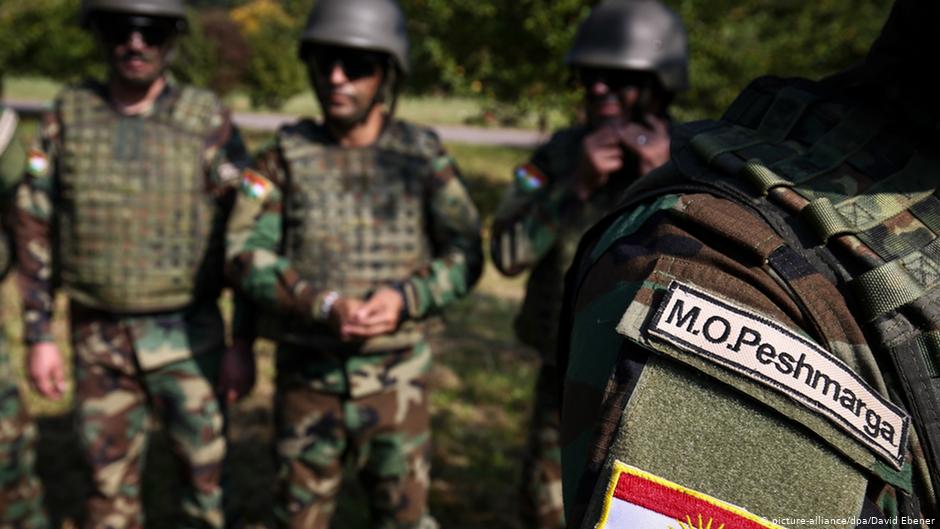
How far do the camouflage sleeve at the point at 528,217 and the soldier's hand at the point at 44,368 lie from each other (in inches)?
63.7

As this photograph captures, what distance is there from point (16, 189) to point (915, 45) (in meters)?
2.87

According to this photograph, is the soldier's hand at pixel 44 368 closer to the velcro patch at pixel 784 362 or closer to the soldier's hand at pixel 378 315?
the soldier's hand at pixel 378 315

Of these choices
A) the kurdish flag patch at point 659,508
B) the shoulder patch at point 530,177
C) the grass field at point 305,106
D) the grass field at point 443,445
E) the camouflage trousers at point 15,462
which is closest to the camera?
the kurdish flag patch at point 659,508

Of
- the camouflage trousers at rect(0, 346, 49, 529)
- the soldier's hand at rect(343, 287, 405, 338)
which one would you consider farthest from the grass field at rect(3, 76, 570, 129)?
the soldier's hand at rect(343, 287, 405, 338)

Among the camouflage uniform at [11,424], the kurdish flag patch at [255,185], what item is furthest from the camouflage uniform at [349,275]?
the camouflage uniform at [11,424]

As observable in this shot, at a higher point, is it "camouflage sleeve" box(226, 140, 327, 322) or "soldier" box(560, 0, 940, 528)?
"soldier" box(560, 0, 940, 528)

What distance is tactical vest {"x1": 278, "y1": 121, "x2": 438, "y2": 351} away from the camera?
2.62 m

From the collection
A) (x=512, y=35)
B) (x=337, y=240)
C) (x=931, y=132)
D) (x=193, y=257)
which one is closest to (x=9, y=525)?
(x=193, y=257)

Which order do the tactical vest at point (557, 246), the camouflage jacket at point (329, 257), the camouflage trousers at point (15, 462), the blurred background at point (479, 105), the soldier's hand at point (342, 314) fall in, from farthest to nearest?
the blurred background at point (479, 105), the camouflage trousers at point (15, 462), the tactical vest at point (557, 246), the camouflage jacket at point (329, 257), the soldier's hand at point (342, 314)

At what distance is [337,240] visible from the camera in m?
2.62

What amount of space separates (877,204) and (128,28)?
105 inches

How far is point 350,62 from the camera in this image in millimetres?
2682

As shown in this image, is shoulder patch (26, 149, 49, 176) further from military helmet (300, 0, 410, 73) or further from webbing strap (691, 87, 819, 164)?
webbing strap (691, 87, 819, 164)

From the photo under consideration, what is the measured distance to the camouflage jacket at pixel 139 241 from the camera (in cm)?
284
